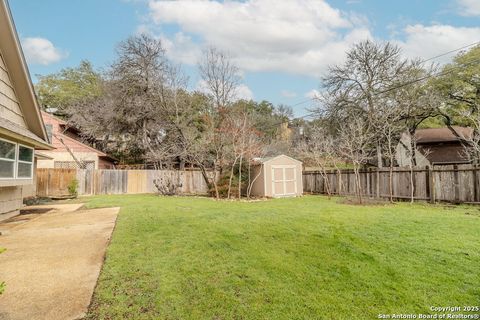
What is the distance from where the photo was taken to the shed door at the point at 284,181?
49.2 ft

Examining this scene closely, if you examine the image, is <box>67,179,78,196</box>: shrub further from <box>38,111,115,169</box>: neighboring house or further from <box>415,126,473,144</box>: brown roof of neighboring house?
<box>415,126,473,144</box>: brown roof of neighboring house

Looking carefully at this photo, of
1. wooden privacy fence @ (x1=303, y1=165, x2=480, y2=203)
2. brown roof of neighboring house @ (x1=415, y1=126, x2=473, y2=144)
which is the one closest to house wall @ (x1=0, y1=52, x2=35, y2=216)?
wooden privacy fence @ (x1=303, y1=165, x2=480, y2=203)

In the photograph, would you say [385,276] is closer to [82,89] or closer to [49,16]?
[49,16]

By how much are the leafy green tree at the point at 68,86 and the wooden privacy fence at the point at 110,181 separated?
13190 millimetres

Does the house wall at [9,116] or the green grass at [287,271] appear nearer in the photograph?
the green grass at [287,271]

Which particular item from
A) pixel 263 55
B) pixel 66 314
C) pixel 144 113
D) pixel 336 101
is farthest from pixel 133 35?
pixel 66 314

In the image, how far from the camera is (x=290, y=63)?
21172mm

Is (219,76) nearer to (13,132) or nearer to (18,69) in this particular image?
(18,69)

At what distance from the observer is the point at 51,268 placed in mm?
3648

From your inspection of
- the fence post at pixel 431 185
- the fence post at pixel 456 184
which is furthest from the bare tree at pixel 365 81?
the fence post at pixel 456 184

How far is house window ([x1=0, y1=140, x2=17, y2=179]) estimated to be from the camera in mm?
6590

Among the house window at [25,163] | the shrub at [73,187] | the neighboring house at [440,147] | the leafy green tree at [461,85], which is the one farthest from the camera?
the neighboring house at [440,147]

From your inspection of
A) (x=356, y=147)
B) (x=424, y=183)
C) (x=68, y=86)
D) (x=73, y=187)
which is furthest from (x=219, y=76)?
(x=68, y=86)

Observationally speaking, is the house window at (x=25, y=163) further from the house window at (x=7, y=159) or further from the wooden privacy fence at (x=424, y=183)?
the wooden privacy fence at (x=424, y=183)
